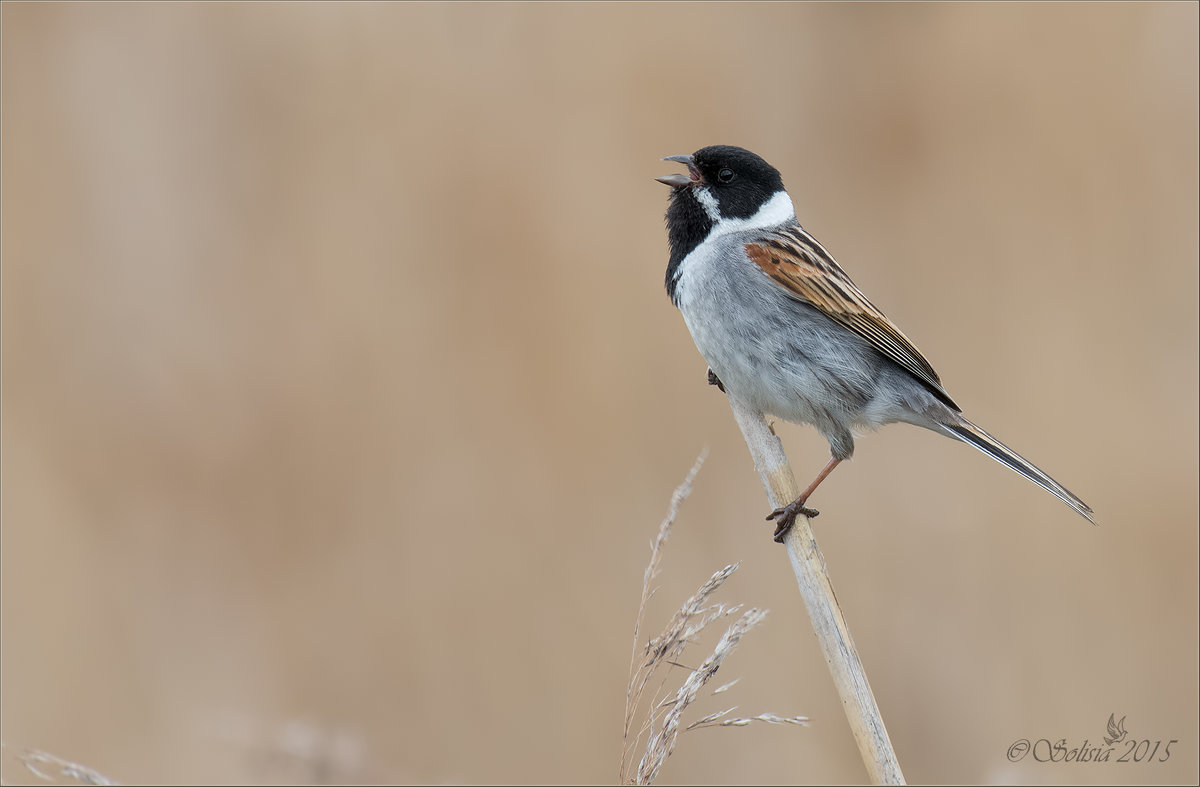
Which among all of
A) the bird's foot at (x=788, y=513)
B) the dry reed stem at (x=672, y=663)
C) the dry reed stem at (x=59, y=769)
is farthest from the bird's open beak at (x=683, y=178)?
the dry reed stem at (x=59, y=769)

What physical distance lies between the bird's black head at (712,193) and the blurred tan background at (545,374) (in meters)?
0.77

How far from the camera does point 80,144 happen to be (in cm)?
435

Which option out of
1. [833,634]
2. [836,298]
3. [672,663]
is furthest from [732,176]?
[672,663]

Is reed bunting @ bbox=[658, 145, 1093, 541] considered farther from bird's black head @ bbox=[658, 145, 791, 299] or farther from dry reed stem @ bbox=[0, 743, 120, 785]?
dry reed stem @ bbox=[0, 743, 120, 785]

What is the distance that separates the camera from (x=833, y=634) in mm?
2373

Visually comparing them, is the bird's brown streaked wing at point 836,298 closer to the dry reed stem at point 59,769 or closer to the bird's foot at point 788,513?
the bird's foot at point 788,513

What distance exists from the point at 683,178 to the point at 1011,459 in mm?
1460

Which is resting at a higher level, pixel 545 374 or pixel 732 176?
pixel 732 176

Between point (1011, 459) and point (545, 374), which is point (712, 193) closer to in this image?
point (545, 374)

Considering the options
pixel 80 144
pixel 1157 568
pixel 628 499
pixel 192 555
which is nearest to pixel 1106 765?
pixel 1157 568

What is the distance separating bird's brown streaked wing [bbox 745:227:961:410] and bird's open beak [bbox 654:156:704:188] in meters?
0.35

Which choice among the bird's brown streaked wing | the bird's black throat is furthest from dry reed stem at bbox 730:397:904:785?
the bird's black throat

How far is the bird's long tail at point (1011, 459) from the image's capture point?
3158mm

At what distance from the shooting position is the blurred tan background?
402cm
